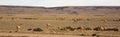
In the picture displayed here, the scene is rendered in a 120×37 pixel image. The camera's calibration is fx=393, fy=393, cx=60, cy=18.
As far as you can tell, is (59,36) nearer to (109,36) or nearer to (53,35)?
(53,35)

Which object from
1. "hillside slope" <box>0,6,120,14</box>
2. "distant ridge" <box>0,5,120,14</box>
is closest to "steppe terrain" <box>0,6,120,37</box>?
"hillside slope" <box>0,6,120,14</box>

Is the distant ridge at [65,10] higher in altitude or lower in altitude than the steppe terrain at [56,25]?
lower

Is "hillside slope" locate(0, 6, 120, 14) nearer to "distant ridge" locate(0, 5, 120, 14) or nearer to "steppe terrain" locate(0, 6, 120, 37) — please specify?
"distant ridge" locate(0, 5, 120, 14)

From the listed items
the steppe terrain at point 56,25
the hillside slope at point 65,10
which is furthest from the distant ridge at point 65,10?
the steppe terrain at point 56,25

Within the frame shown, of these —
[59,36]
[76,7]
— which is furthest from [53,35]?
[76,7]

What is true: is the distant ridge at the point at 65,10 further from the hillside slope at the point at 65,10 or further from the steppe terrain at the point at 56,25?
the steppe terrain at the point at 56,25

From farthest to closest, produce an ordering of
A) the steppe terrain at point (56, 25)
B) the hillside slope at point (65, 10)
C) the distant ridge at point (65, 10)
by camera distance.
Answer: the distant ridge at point (65, 10), the hillside slope at point (65, 10), the steppe terrain at point (56, 25)

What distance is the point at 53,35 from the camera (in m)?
36.0

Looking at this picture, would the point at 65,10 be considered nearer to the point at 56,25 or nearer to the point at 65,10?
the point at 65,10

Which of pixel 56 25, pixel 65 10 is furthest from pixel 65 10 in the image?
pixel 56 25

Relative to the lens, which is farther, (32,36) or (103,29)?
(103,29)

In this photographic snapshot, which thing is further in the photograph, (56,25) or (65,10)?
(65,10)

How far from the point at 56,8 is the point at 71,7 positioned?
25.5 feet

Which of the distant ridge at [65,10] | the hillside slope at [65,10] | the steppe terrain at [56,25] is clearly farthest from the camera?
the distant ridge at [65,10]
